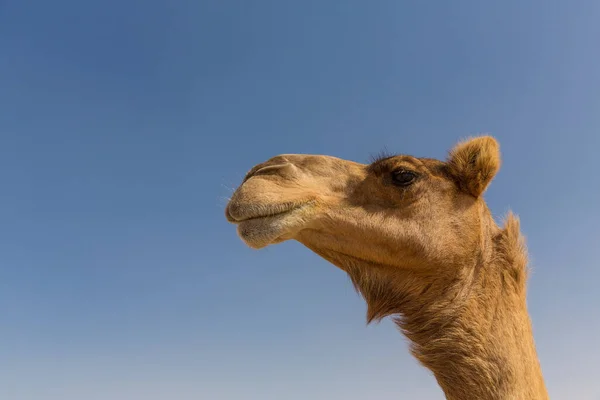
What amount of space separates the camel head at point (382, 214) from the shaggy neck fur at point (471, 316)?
0.02 metres

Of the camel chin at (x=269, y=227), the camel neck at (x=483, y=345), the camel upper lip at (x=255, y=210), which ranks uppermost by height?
the camel upper lip at (x=255, y=210)

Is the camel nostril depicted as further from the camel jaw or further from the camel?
the camel jaw

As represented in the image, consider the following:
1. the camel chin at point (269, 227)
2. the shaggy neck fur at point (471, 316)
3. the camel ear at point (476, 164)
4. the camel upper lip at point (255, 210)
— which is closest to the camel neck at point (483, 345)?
the shaggy neck fur at point (471, 316)

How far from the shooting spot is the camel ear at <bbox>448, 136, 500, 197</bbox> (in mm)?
4793

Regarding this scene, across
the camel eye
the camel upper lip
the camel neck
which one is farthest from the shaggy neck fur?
the camel eye

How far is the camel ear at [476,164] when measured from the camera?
15.7 feet

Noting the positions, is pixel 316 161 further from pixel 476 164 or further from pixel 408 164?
pixel 476 164

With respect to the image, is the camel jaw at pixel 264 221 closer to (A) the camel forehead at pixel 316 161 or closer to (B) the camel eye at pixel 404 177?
(A) the camel forehead at pixel 316 161

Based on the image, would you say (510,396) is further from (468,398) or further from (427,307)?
(427,307)

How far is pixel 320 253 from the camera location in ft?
15.4

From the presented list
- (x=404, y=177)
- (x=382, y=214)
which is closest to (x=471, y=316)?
(x=382, y=214)

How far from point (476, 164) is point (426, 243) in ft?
2.89

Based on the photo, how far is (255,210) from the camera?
4281mm

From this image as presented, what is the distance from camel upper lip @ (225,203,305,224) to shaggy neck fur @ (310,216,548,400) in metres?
0.58
